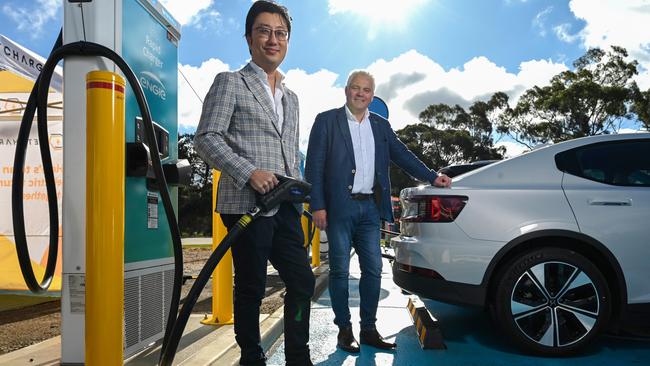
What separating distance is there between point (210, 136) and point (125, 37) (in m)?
1.29

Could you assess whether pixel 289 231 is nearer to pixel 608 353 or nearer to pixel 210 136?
pixel 210 136

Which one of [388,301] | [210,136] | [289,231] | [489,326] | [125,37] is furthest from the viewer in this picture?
[388,301]

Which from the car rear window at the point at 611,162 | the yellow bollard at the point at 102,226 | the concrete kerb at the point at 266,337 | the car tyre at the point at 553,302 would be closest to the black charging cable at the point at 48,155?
the yellow bollard at the point at 102,226

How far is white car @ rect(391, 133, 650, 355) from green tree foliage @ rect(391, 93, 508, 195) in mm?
44925

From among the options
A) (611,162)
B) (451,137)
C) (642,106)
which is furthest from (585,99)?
(611,162)

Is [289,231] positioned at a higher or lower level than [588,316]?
higher

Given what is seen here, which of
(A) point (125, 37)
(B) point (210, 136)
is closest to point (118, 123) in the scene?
(B) point (210, 136)

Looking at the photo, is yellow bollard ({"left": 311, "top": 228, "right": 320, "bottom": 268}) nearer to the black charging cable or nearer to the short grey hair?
the short grey hair

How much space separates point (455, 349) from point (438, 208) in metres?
1.02

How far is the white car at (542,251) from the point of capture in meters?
3.41

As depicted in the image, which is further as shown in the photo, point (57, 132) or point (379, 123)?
point (57, 132)

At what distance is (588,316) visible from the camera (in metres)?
3.40

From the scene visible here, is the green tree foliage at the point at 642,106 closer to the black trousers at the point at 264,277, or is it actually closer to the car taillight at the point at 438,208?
the car taillight at the point at 438,208

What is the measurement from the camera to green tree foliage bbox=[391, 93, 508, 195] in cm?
4981
